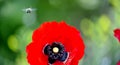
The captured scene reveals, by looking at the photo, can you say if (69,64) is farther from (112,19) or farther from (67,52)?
(112,19)

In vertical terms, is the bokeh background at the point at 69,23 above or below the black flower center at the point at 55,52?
above

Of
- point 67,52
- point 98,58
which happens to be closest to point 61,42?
point 67,52

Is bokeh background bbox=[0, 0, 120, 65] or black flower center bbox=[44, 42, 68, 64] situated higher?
bokeh background bbox=[0, 0, 120, 65]
